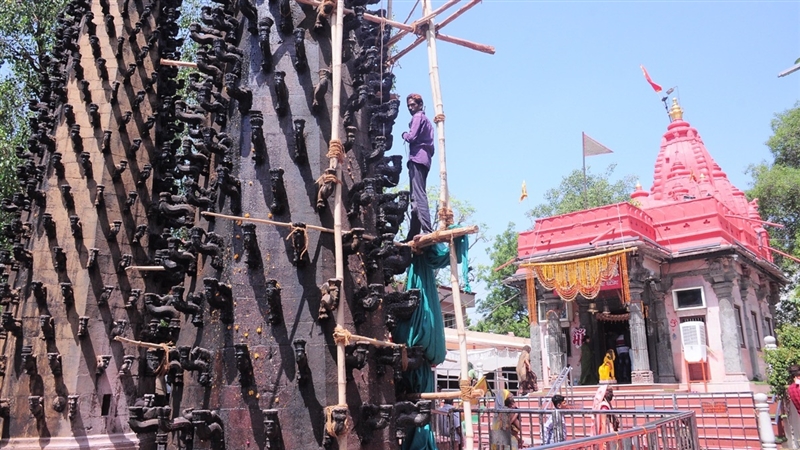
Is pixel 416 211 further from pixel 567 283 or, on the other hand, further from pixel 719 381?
pixel 719 381

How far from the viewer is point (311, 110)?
20.0ft

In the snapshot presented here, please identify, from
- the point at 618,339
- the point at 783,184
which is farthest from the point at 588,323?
the point at 783,184

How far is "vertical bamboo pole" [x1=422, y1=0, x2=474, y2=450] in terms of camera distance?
548 cm

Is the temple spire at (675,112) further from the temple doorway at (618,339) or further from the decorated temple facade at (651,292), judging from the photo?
the temple doorway at (618,339)

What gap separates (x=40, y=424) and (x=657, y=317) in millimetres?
19370

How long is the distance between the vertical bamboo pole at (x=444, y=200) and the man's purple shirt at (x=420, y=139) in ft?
1.56

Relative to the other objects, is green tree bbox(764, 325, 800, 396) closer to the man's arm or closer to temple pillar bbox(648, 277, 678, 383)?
temple pillar bbox(648, 277, 678, 383)

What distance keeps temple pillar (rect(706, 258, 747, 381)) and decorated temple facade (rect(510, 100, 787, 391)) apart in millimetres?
31

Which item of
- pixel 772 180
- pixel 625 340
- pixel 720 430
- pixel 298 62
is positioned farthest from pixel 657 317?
pixel 298 62

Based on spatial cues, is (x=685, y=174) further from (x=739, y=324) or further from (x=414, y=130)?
(x=414, y=130)

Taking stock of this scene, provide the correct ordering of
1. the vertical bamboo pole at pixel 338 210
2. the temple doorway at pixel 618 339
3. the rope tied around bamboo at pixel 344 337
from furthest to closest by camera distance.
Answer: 1. the temple doorway at pixel 618 339
2. the rope tied around bamboo at pixel 344 337
3. the vertical bamboo pole at pixel 338 210

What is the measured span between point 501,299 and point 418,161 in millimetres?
34966

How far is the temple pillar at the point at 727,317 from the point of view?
62.5 feet

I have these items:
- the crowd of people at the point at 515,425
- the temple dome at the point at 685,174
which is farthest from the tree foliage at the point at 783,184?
the crowd of people at the point at 515,425
